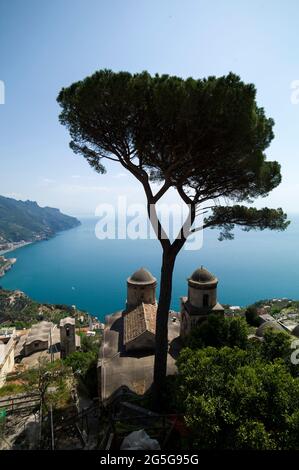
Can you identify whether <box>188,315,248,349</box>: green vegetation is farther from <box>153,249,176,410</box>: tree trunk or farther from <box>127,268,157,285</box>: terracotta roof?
<box>127,268,157,285</box>: terracotta roof

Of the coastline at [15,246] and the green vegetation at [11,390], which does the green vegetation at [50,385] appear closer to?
the green vegetation at [11,390]

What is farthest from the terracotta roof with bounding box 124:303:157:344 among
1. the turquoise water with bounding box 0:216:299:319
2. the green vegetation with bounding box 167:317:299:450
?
the turquoise water with bounding box 0:216:299:319

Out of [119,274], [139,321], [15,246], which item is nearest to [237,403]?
[139,321]

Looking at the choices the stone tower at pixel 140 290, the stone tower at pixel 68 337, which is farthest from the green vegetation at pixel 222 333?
the stone tower at pixel 68 337

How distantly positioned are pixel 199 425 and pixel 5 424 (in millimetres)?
5742

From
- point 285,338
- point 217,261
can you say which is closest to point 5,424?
point 285,338

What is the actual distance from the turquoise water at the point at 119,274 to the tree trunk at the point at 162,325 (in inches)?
2570

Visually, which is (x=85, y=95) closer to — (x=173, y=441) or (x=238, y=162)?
(x=238, y=162)

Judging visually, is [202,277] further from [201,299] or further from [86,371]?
[86,371]

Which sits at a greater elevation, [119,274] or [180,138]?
[180,138]

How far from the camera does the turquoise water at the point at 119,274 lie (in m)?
82.9

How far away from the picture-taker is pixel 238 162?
8.40 metres

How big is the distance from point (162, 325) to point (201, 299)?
516cm

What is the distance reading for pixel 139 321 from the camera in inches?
576
